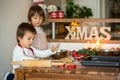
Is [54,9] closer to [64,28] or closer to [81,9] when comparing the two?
[64,28]

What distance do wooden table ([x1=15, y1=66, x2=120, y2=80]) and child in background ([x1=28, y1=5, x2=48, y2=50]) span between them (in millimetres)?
932

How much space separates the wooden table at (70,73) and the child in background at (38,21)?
0.93m

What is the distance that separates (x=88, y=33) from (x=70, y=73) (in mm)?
1267

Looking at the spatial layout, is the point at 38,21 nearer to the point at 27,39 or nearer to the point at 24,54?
the point at 27,39

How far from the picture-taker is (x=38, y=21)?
2.39m

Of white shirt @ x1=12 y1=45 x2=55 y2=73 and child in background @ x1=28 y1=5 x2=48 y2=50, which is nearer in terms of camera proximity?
white shirt @ x1=12 y1=45 x2=55 y2=73

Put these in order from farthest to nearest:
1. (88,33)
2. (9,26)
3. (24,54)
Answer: (88,33) < (9,26) < (24,54)

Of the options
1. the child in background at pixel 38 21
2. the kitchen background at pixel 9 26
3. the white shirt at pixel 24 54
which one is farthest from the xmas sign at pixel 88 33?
the white shirt at pixel 24 54

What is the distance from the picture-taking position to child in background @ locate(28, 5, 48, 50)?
2.37m

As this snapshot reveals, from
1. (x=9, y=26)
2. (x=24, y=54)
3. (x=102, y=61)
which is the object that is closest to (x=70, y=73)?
(x=102, y=61)

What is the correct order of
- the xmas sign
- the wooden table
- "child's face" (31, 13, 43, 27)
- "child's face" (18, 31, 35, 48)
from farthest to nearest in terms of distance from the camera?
the xmas sign, "child's face" (31, 13, 43, 27), "child's face" (18, 31, 35, 48), the wooden table

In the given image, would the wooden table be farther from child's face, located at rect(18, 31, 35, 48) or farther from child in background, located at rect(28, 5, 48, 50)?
child in background, located at rect(28, 5, 48, 50)

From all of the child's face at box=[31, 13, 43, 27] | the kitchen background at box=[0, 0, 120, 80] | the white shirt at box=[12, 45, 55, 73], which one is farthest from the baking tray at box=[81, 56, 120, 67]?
the kitchen background at box=[0, 0, 120, 80]

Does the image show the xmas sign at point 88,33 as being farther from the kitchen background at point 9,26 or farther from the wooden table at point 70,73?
the wooden table at point 70,73
